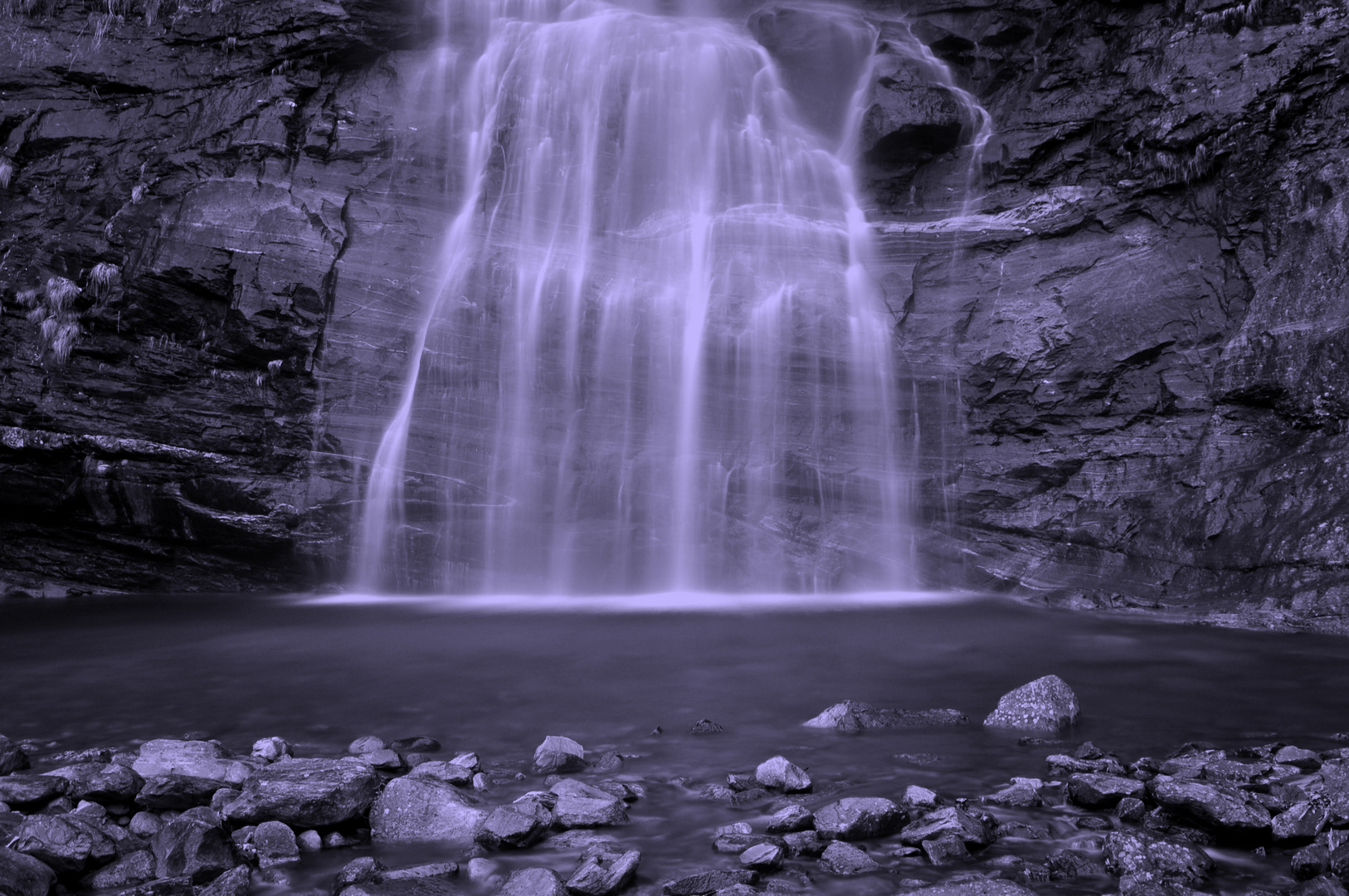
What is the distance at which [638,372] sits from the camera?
16.6 metres

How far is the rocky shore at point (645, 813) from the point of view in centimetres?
394

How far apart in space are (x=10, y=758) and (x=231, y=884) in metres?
2.98

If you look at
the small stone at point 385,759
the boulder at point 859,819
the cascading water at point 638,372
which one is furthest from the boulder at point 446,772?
the cascading water at point 638,372

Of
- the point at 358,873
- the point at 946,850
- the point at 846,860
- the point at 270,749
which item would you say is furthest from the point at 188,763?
the point at 946,850

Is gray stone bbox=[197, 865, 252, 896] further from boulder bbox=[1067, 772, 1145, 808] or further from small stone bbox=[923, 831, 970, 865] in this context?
boulder bbox=[1067, 772, 1145, 808]

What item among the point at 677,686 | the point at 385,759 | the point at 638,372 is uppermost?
the point at 638,372

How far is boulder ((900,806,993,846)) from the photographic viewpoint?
14.1 ft

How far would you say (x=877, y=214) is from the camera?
703 inches

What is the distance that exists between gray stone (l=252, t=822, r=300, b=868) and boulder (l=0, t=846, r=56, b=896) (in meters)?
0.83

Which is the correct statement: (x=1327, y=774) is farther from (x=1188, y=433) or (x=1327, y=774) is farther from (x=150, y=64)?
(x=150, y=64)

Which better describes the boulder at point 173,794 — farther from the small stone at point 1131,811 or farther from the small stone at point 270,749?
the small stone at point 1131,811

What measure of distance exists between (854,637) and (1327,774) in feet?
21.4

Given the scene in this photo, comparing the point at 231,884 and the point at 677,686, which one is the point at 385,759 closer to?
the point at 231,884

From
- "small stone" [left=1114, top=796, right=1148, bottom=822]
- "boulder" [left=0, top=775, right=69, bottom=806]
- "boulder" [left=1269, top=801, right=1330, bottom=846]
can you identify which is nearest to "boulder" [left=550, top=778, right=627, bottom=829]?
"small stone" [left=1114, top=796, right=1148, bottom=822]
